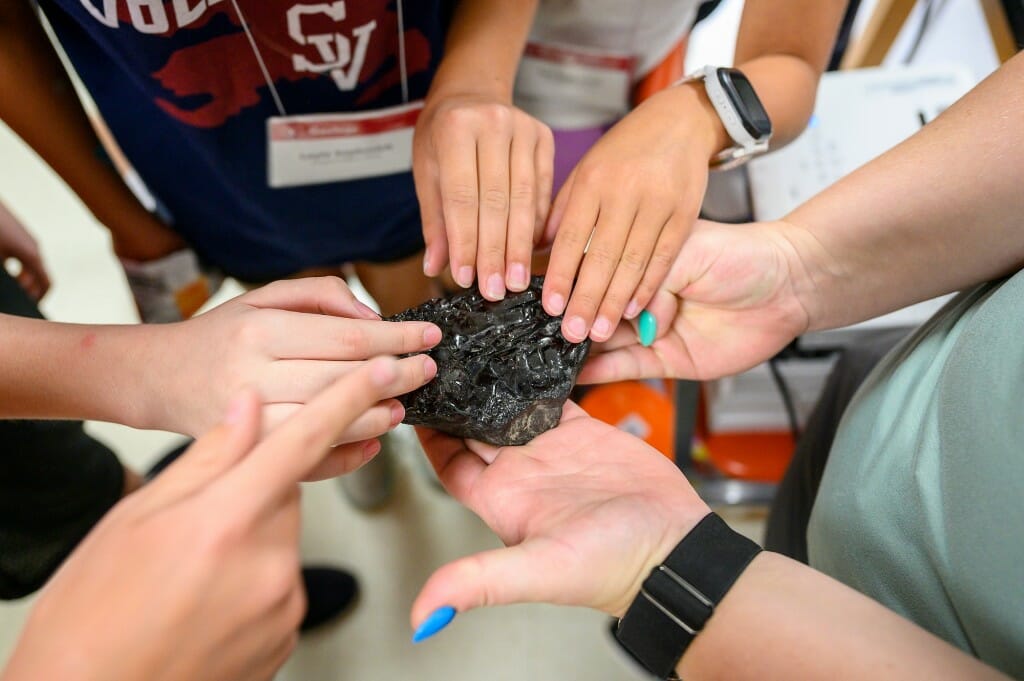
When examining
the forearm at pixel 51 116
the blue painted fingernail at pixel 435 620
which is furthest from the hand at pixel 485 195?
the forearm at pixel 51 116

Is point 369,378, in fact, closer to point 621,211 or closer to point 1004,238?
point 621,211

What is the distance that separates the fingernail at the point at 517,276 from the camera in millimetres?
879

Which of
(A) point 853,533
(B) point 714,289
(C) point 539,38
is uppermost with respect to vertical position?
(C) point 539,38

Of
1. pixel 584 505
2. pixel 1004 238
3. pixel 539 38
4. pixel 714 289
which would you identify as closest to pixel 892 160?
pixel 1004 238

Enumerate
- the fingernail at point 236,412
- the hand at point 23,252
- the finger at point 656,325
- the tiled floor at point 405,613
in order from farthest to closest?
the tiled floor at point 405,613 → the hand at point 23,252 → the finger at point 656,325 → the fingernail at point 236,412

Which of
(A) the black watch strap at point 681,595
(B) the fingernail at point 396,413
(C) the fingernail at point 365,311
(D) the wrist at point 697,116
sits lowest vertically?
(A) the black watch strap at point 681,595

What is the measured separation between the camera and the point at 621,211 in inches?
35.0

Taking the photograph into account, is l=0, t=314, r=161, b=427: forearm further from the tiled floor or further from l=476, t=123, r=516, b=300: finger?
the tiled floor

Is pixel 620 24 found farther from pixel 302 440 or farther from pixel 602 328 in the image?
pixel 302 440

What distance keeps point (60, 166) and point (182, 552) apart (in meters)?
0.97

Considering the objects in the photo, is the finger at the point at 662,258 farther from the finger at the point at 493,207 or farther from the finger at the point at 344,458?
the finger at the point at 344,458

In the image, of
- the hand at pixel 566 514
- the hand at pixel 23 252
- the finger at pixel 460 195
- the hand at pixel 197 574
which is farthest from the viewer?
the hand at pixel 23 252

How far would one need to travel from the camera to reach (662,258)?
0.90 metres

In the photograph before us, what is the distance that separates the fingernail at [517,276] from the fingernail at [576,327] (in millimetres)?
83
